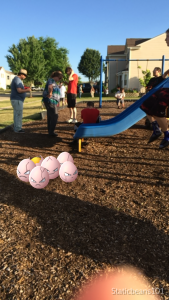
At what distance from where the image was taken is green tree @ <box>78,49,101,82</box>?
7621cm

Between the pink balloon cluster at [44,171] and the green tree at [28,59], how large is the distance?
4335 cm

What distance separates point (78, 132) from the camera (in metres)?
5.11

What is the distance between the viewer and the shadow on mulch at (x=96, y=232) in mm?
2094

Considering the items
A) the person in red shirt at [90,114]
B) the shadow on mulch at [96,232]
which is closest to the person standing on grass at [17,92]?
the person in red shirt at [90,114]

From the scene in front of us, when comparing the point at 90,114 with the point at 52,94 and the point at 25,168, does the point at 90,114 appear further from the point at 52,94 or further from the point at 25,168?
the point at 25,168

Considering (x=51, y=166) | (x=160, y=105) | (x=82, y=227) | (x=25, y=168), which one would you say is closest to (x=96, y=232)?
(x=82, y=227)

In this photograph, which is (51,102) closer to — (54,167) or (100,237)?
(54,167)

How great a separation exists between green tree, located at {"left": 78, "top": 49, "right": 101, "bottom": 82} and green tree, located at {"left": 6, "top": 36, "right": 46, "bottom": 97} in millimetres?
32053

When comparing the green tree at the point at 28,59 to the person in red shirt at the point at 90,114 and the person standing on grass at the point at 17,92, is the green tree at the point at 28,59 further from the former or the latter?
the person in red shirt at the point at 90,114

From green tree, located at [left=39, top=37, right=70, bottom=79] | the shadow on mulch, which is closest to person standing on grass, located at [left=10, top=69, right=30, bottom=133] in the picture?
the shadow on mulch

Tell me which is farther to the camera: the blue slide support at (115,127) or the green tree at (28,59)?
the green tree at (28,59)

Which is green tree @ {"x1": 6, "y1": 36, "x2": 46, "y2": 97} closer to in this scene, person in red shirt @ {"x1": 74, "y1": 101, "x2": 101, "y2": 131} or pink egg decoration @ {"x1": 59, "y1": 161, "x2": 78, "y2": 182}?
person in red shirt @ {"x1": 74, "y1": 101, "x2": 101, "y2": 131}

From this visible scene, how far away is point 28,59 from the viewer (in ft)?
146

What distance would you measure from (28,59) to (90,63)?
3602cm
